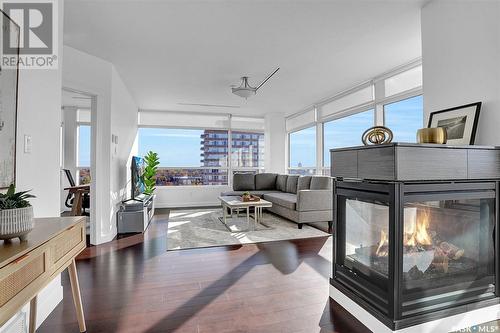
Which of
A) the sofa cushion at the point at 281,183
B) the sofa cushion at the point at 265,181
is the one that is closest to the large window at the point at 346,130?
the sofa cushion at the point at 281,183

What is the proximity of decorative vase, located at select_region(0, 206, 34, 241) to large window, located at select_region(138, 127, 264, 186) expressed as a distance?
6.25 meters

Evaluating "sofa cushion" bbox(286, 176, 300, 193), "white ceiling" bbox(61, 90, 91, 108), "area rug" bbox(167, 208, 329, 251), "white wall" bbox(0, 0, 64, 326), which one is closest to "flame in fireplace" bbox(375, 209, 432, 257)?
"area rug" bbox(167, 208, 329, 251)

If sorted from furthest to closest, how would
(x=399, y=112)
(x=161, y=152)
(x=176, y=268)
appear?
1. (x=161, y=152)
2. (x=399, y=112)
3. (x=176, y=268)

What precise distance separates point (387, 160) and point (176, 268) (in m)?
2.40

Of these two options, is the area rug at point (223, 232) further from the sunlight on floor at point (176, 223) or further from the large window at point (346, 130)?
the large window at point (346, 130)

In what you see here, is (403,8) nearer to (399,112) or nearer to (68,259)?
(399,112)

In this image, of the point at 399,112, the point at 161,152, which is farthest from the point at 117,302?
the point at 161,152

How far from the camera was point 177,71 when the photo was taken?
4.39 meters

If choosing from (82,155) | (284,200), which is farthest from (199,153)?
(284,200)

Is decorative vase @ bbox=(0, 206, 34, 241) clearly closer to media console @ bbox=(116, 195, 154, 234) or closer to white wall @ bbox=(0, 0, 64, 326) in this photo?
white wall @ bbox=(0, 0, 64, 326)

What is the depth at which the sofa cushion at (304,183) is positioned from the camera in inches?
225

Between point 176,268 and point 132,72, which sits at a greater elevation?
point 132,72

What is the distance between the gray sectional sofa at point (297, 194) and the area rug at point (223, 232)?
0.23 metres

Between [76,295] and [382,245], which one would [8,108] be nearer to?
[76,295]
